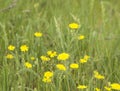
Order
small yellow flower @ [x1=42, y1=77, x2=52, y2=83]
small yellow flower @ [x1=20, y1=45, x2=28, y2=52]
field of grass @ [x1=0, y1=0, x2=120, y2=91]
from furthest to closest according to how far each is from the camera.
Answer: small yellow flower @ [x1=20, y1=45, x2=28, y2=52]
field of grass @ [x1=0, y1=0, x2=120, y2=91]
small yellow flower @ [x1=42, y1=77, x2=52, y2=83]

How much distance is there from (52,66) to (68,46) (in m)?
0.19

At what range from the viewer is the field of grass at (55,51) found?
200 centimetres

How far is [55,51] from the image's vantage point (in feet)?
7.70

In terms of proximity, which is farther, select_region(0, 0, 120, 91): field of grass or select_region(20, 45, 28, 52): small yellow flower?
select_region(20, 45, 28, 52): small yellow flower

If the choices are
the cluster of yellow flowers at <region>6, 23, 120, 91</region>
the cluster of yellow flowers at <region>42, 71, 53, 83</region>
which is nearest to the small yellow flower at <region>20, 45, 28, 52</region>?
the cluster of yellow flowers at <region>6, 23, 120, 91</region>

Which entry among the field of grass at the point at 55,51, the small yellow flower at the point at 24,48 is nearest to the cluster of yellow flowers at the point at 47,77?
the field of grass at the point at 55,51

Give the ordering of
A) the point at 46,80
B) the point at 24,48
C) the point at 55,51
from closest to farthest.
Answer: the point at 46,80 → the point at 24,48 → the point at 55,51

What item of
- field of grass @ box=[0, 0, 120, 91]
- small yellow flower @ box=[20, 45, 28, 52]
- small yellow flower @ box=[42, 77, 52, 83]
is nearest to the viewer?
small yellow flower @ box=[42, 77, 52, 83]

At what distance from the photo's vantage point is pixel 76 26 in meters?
2.37

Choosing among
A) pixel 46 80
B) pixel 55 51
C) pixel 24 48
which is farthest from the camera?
pixel 55 51

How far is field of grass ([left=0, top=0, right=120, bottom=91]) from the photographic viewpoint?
1999 mm

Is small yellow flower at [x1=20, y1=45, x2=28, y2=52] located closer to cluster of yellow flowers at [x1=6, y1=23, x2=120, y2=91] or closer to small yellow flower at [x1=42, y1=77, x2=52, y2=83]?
cluster of yellow flowers at [x1=6, y1=23, x2=120, y2=91]

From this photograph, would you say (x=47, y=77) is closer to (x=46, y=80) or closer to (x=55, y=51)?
(x=46, y=80)

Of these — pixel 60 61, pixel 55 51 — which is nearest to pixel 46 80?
pixel 60 61
